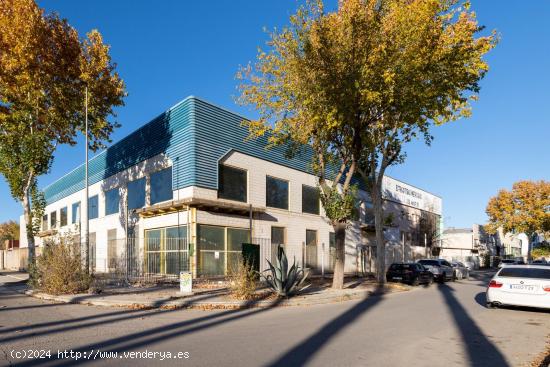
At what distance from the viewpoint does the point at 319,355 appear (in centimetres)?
677

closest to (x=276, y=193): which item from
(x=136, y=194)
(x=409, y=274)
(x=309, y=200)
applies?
(x=309, y=200)

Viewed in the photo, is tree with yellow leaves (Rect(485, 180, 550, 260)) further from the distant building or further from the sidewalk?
the sidewalk

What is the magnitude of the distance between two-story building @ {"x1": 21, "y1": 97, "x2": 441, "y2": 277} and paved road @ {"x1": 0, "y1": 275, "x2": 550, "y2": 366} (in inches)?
231

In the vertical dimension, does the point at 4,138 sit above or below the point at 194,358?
above

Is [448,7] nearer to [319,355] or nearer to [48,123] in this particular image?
[319,355]

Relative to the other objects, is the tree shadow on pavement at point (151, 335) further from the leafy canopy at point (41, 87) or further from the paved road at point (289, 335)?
the leafy canopy at point (41, 87)

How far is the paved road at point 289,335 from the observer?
661cm

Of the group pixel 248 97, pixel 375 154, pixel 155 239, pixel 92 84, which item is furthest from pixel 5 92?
pixel 375 154

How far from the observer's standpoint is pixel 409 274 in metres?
23.4

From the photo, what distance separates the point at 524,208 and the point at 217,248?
4721cm

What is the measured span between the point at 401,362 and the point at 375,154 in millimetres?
16040

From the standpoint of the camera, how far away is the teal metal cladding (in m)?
21.2

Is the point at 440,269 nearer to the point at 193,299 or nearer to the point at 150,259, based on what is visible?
the point at 150,259

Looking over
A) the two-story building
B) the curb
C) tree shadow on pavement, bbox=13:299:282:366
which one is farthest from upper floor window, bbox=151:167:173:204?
tree shadow on pavement, bbox=13:299:282:366
